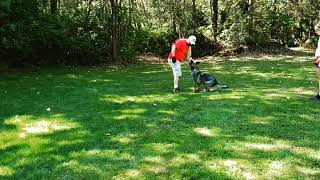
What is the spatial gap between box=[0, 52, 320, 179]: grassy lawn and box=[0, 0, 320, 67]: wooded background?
5227 millimetres

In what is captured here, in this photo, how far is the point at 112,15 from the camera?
21.9m

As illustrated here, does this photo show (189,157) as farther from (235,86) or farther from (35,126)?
(235,86)

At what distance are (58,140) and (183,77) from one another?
9335 mm

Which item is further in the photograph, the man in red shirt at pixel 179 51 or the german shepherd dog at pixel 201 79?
the german shepherd dog at pixel 201 79

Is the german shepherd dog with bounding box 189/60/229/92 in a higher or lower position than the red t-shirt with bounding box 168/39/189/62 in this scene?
lower

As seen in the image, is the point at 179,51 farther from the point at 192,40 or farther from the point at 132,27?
the point at 132,27

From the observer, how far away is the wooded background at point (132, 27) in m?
19.0

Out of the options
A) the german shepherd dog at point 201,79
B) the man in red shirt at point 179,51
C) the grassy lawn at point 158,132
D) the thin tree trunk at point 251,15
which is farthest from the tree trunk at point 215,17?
the man in red shirt at point 179,51

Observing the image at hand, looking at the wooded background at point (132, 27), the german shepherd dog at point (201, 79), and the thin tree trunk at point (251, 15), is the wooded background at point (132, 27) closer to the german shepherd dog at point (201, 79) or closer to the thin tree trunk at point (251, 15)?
the thin tree trunk at point (251, 15)

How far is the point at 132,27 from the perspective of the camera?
23.7 m

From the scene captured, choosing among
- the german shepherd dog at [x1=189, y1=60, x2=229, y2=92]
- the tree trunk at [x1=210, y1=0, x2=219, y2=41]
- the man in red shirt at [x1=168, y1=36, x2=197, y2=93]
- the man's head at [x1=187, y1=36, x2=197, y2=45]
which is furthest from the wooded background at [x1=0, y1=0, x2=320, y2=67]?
the german shepherd dog at [x1=189, y1=60, x2=229, y2=92]

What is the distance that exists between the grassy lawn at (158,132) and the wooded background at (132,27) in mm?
5227

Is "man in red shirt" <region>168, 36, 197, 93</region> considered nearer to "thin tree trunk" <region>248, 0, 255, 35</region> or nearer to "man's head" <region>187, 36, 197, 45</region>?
"man's head" <region>187, 36, 197, 45</region>

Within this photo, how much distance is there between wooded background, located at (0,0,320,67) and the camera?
1895cm
